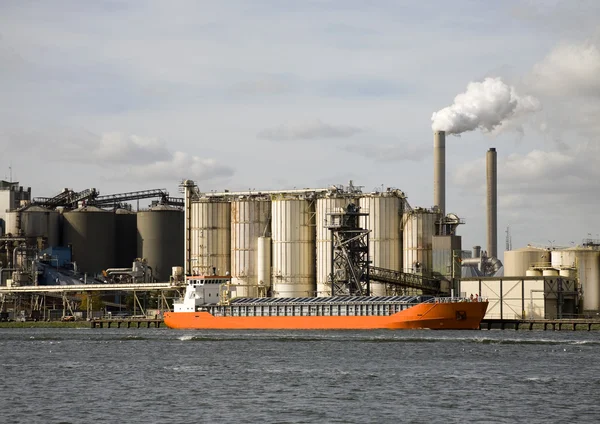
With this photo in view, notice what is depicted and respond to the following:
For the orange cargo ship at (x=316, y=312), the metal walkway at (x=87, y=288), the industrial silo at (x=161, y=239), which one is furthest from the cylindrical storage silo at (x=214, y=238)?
the industrial silo at (x=161, y=239)

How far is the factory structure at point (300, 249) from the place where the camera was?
376 feet

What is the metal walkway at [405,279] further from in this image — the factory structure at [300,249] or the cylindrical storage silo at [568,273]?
the cylindrical storage silo at [568,273]

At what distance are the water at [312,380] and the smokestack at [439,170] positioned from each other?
145 ft

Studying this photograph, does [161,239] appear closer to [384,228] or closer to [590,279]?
[384,228]

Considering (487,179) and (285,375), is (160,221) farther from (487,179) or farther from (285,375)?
(285,375)

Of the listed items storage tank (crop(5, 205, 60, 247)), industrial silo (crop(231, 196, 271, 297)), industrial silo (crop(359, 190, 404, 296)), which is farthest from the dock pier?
storage tank (crop(5, 205, 60, 247))

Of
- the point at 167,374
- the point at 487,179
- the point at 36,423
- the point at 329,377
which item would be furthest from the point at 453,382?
the point at 487,179

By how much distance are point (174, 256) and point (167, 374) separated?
9848 centimetres

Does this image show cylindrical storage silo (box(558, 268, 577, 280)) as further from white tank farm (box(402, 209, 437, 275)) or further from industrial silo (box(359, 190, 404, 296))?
industrial silo (box(359, 190, 404, 296))

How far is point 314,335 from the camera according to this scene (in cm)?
10094

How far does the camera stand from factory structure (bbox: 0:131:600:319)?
114500 mm

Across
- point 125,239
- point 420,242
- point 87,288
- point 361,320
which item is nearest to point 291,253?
point 420,242

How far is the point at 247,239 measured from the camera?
135000mm

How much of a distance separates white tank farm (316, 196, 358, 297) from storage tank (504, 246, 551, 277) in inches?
737
